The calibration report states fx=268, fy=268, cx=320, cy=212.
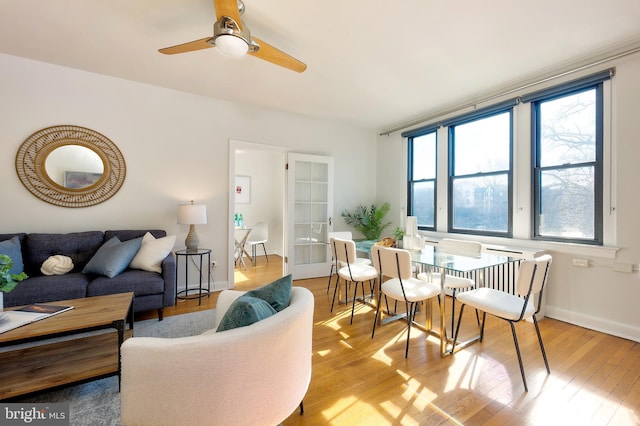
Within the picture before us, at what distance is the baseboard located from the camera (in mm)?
2393

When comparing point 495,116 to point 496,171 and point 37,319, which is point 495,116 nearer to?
point 496,171

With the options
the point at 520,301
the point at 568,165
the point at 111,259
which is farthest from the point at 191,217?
the point at 568,165

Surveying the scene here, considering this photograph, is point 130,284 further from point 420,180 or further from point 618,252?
point 618,252

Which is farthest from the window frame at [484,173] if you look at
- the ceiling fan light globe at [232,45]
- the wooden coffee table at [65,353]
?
the wooden coffee table at [65,353]

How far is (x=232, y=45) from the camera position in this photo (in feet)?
6.19

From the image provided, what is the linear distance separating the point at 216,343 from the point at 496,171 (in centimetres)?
382

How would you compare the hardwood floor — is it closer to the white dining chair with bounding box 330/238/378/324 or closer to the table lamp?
the white dining chair with bounding box 330/238/378/324

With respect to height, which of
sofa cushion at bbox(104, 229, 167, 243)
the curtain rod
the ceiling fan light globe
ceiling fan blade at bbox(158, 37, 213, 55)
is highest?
the curtain rod

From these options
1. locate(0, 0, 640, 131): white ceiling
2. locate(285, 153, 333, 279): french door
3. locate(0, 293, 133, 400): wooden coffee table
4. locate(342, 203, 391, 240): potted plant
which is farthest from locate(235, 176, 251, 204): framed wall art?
locate(0, 293, 133, 400): wooden coffee table

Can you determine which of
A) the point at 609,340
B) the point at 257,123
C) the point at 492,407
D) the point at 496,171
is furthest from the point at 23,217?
the point at 609,340

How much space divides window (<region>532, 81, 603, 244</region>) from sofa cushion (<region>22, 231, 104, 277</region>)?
4940mm

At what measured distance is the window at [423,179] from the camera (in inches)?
169

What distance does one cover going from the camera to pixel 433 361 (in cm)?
205

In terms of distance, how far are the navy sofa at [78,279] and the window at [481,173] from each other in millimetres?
3787
